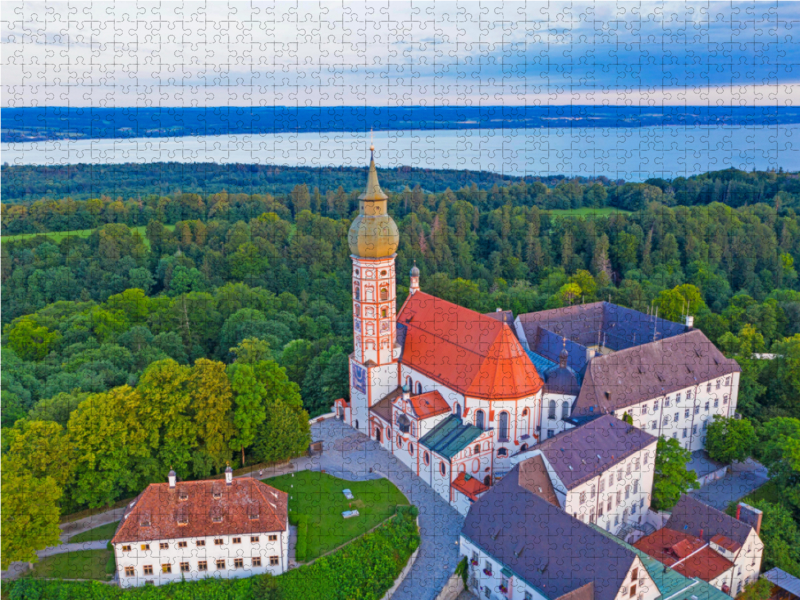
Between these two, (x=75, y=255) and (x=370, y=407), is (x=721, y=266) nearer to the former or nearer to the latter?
(x=370, y=407)

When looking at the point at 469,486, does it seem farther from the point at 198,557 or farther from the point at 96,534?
the point at 96,534

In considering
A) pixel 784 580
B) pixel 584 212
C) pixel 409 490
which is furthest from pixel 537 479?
pixel 584 212

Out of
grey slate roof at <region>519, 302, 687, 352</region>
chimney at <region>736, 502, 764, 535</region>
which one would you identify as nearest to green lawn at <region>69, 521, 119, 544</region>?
grey slate roof at <region>519, 302, 687, 352</region>

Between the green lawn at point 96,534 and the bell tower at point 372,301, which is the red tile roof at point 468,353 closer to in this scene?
the bell tower at point 372,301

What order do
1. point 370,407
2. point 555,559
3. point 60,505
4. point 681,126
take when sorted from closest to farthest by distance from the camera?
1. point 555,559
2. point 60,505
3. point 681,126
4. point 370,407

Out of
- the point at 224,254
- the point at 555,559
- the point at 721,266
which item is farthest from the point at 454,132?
the point at 721,266

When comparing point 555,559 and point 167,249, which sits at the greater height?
point 167,249
